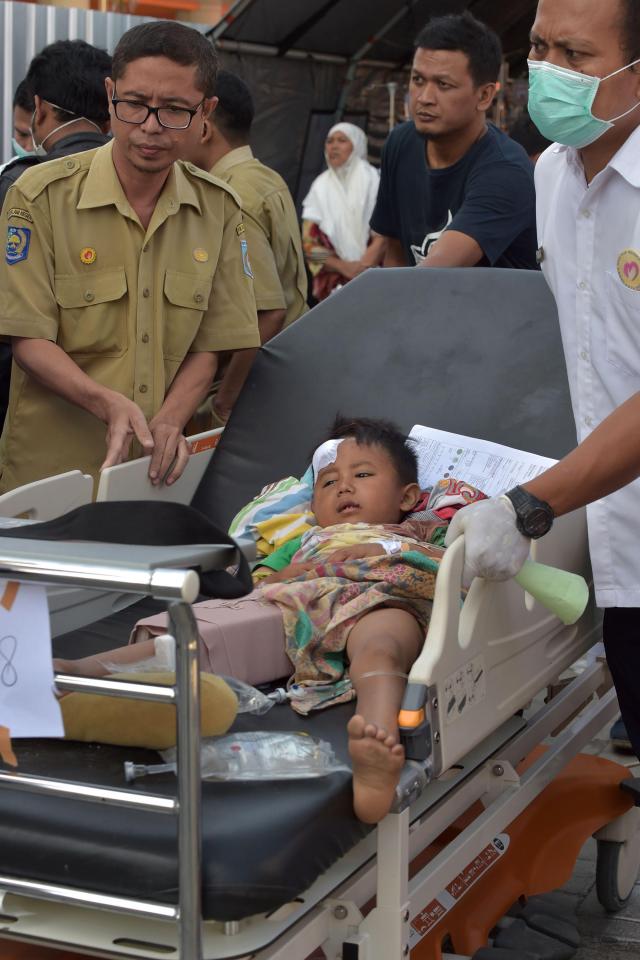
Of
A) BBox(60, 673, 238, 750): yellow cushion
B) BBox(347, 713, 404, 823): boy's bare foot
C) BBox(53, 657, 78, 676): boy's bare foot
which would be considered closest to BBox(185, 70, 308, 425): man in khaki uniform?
BBox(53, 657, 78, 676): boy's bare foot

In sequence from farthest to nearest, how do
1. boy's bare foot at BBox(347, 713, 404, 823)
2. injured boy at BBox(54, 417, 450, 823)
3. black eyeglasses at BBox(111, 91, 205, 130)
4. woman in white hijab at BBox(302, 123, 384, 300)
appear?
woman in white hijab at BBox(302, 123, 384, 300)
black eyeglasses at BBox(111, 91, 205, 130)
injured boy at BBox(54, 417, 450, 823)
boy's bare foot at BBox(347, 713, 404, 823)

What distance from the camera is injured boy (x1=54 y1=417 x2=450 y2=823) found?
2.17 meters

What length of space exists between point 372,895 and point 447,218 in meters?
2.88

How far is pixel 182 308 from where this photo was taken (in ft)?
12.0

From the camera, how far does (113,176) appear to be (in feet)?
11.6

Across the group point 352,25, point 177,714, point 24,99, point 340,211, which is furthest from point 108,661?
point 352,25

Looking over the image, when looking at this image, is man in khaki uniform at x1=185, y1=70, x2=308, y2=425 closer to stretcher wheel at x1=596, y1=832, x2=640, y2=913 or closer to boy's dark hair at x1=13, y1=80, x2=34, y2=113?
boy's dark hair at x1=13, y1=80, x2=34, y2=113

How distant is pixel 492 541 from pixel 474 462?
1.07 meters

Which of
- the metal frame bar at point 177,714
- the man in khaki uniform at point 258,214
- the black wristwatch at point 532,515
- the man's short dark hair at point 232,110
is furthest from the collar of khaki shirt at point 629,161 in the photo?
the man's short dark hair at point 232,110

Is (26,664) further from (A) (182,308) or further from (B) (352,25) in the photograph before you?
(B) (352,25)

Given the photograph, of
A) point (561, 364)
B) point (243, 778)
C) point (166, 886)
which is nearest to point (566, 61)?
point (561, 364)

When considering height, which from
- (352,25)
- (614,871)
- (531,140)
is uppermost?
(352,25)

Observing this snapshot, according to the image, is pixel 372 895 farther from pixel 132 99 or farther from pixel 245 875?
pixel 132 99

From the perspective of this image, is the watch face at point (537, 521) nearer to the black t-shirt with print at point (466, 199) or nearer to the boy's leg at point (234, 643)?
the boy's leg at point (234, 643)
